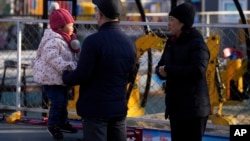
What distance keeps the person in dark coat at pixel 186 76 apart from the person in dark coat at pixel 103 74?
1.24ft

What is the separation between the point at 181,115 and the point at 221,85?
8.31 feet

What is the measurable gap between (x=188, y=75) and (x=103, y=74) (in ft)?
2.07

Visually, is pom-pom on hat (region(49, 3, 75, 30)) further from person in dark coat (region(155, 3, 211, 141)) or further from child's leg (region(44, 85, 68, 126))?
person in dark coat (region(155, 3, 211, 141))

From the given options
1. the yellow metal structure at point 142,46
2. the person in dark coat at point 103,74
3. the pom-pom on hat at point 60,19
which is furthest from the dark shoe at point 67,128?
the person in dark coat at point 103,74

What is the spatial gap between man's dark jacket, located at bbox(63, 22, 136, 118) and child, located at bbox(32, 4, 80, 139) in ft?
4.17

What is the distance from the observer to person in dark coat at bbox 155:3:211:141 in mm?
4562

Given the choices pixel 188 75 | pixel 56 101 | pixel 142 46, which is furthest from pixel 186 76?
pixel 142 46

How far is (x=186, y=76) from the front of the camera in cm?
456

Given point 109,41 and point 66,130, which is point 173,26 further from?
point 66,130

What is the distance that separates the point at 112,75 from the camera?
173 inches

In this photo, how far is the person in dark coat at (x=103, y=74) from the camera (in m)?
4.32

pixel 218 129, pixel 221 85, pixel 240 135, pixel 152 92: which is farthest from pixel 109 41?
pixel 152 92

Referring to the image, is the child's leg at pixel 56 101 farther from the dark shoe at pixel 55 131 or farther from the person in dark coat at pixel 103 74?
the person in dark coat at pixel 103 74

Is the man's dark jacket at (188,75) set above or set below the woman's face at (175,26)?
below
